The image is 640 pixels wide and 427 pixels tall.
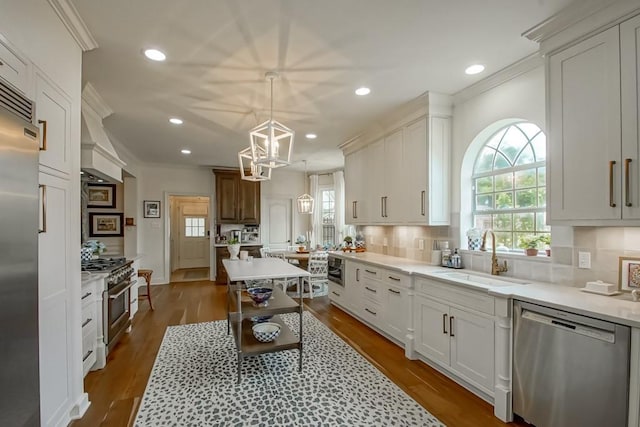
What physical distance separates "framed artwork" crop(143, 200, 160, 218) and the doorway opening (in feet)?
7.31

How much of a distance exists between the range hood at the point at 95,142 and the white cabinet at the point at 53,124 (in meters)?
0.97

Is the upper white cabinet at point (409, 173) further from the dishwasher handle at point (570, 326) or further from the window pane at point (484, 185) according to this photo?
the dishwasher handle at point (570, 326)

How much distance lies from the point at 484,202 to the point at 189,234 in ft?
28.4

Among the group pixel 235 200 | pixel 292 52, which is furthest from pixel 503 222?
pixel 235 200

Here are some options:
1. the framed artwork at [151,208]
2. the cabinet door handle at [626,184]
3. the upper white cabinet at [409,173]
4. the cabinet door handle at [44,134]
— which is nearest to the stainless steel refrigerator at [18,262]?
the cabinet door handle at [44,134]

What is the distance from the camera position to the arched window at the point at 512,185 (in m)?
2.74

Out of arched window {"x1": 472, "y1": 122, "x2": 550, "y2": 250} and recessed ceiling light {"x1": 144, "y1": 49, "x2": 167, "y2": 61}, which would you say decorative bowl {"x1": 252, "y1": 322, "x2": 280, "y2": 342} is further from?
recessed ceiling light {"x1": 144, "y1": 49, "x2": 167, "y2": 61}

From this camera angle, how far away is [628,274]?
2.04 metres

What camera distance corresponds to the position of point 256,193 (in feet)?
24.9

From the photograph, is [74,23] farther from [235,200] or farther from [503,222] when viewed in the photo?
[235,200]

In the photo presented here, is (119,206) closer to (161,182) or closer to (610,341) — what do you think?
(161,182)

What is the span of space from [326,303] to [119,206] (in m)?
4.71

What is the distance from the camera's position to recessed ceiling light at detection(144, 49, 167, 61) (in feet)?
8.03

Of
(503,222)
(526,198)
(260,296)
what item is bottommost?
(260,296)
